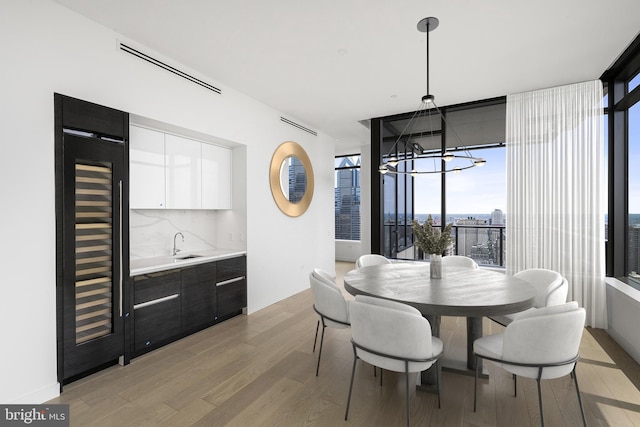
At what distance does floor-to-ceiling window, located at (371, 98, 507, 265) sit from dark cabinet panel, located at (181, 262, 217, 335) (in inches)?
108

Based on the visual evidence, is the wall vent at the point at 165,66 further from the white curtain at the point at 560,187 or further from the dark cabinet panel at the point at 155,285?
the white curtain at the point at 560,187

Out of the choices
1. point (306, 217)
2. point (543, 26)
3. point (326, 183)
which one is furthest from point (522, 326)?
point (326, 183)

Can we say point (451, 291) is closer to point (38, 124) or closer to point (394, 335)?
point (394, 335)

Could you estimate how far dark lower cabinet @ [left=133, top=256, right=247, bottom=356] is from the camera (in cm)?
291

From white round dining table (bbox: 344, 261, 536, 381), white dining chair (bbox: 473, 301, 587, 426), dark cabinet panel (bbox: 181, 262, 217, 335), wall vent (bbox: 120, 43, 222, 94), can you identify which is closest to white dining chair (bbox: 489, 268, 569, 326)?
white round dining table (bbox: 344, 261, 536, 381)

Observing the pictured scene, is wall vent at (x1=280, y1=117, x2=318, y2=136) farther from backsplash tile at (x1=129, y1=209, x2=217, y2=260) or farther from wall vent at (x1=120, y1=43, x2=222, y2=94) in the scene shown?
backsplash tile at (x1=129, y1=209, x2=217, y2=260)

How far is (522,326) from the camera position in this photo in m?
1.76

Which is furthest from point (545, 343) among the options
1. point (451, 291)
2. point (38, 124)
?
point (38, 124)

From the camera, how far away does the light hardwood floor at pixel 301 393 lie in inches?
80.0

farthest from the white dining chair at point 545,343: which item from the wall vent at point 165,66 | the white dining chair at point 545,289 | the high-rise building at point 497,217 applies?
the wall vent at point 165,66

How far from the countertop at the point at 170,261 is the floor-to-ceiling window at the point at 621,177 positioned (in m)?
4.64

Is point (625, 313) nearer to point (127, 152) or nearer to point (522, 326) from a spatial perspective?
point (522, 326)

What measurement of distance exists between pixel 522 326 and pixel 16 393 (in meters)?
3.36

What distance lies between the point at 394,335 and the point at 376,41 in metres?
2.58
